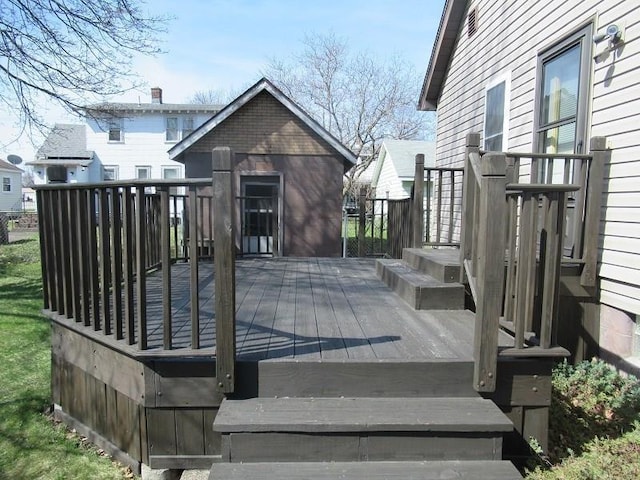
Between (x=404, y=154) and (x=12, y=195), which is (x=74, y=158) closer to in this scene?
Answer: (x=12, y=195)

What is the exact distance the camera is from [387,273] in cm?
459

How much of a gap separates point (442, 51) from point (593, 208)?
5.23 metres

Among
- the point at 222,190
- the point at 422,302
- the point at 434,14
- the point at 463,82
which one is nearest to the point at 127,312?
the point at 222,190

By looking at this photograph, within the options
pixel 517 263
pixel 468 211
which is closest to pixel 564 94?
pixel 468 211

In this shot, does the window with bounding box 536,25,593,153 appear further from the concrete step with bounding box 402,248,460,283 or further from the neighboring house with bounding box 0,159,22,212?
the neighboring house with bounding box 0,159,22,212

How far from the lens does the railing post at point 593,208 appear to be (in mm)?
3779

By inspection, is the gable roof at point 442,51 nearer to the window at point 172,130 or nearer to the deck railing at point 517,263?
the deck railing at point 517,263

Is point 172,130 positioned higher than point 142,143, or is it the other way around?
point 172,130

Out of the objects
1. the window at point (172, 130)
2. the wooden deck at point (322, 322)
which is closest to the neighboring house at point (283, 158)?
the wooden deck at point (322, 322)

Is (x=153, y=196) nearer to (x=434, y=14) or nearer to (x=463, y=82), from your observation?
(x=463, y=82)

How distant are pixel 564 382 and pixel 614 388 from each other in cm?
33

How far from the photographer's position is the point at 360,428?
211cm

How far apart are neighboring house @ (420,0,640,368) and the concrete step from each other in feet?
4.17

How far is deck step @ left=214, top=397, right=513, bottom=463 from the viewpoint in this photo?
2102mm
